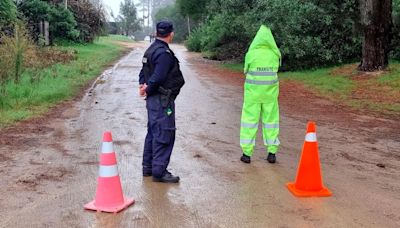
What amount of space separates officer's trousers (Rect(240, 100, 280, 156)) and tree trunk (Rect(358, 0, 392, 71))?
1172cm

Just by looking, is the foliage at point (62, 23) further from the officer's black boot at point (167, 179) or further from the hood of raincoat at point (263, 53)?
the officer's black boot at point (167, 179)

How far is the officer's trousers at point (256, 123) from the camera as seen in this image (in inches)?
263

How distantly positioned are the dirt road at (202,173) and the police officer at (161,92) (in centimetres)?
32

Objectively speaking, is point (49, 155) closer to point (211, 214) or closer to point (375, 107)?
point (211, 214)

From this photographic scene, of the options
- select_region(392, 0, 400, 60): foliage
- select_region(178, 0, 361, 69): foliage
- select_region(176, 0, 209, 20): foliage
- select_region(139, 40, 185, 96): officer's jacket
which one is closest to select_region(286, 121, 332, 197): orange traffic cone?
select_region(139, 40, 185, 96): officer's jacket

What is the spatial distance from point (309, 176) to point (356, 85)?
11067 mm

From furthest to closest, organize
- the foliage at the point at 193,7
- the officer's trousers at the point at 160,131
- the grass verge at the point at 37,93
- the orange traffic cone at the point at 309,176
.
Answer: the foliage at the point at 193,7 → the grass verge at the point at 37,93 → the officer's trousers at the point at 160,131 → the orange traffic cone at the point at 309,176

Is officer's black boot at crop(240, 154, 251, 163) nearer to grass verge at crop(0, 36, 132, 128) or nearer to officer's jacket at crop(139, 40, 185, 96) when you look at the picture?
officer's jacket at crop(139, 40, 185, 96)

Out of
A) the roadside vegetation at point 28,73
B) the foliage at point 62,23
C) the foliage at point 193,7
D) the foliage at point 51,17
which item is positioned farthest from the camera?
the foliage at point 62,23

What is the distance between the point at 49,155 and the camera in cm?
708

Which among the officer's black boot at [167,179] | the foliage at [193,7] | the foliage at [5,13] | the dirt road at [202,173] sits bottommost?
the dirt road at [202,173]

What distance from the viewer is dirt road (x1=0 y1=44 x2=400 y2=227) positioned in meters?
4.77

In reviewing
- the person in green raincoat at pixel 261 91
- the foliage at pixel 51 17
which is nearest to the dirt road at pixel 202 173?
the person in green raincoat at pixel 261 91

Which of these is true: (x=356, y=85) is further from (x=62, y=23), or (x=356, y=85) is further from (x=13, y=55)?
(x=62, y=23)
